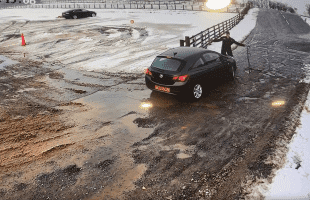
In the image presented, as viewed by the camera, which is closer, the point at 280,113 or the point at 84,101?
the point at 280,113

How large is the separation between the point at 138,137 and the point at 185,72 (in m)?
2.82

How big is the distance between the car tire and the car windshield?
2.83 ft

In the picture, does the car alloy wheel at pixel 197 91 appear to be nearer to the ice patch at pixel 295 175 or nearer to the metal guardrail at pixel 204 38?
the ice patch at pixel 295 175

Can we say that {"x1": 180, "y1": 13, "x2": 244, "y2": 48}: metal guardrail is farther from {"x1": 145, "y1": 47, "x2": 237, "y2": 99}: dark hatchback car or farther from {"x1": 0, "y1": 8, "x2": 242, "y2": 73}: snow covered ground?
{"x1": 145, "y1": 47, "x2": 237, "y2": 99}: dark hatchback car

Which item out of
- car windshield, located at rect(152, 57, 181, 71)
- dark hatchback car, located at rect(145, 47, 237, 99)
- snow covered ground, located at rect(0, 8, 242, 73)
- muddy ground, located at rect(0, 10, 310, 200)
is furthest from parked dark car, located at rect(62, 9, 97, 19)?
car windshield, located at rect(152, 57, 181, 71)

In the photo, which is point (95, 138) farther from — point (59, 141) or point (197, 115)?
point (197, 115)

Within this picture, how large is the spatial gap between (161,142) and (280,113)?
372cm

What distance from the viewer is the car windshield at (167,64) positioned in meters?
8.81

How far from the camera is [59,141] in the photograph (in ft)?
22.5

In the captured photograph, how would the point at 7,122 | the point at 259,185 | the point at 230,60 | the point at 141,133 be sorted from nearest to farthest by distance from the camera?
1. the point at 259,185
2. the point at 141,133
3. the point at 7,122
4. the point at 230,60

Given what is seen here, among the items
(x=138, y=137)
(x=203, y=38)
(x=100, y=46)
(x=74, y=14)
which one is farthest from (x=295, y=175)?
(x=74, y=14)

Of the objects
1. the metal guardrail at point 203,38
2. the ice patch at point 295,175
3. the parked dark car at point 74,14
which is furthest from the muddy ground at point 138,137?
the parked dark car at point 74,14

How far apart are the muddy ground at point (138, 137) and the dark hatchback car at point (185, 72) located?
1.64 ft

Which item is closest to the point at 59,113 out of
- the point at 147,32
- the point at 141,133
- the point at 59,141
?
the point at 59,141
